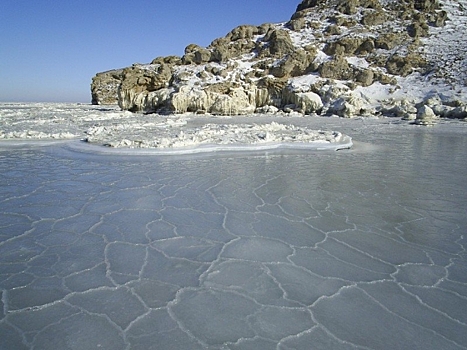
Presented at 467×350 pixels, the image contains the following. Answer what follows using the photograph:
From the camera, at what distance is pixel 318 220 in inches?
Answer: 130

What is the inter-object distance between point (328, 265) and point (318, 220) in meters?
0.94

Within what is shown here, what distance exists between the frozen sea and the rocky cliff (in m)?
16.4

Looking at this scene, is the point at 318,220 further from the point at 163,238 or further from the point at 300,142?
the point at 300,142

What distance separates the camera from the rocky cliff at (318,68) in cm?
2109

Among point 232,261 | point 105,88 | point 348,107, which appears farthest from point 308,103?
point 105,88

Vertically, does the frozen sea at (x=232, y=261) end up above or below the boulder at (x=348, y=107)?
below

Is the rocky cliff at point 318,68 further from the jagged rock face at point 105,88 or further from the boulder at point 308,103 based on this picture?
the jagged rock face at point 105,88

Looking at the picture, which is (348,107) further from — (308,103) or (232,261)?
(232,261)

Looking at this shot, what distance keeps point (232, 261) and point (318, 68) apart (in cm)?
2503

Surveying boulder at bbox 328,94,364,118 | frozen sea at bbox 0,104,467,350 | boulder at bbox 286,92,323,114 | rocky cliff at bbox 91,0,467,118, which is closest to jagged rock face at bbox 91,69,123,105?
rocky cliff at bbox 91,0,467,118

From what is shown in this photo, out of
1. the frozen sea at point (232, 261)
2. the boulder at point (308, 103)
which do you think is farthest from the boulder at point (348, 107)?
the frozen sea at point (232, 261)

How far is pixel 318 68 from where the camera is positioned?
81.5 ft

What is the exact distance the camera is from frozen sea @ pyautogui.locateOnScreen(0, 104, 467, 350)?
1.70m

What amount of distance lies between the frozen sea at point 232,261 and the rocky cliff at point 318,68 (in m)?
16.4
